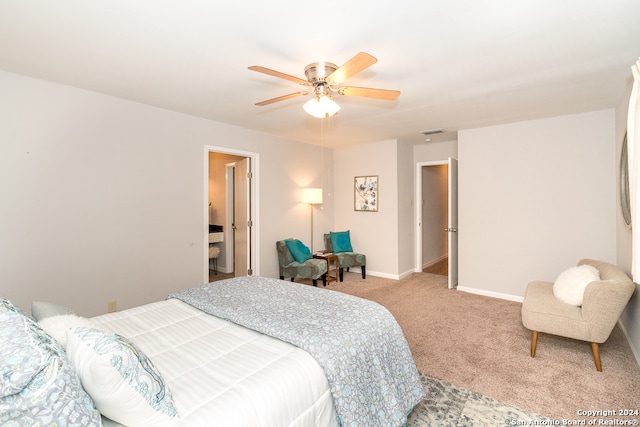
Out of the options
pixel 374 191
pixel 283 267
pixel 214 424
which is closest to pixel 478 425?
pixel 214 424

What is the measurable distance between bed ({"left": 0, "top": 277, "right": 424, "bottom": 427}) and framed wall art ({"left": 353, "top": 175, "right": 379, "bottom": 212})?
3.54 m

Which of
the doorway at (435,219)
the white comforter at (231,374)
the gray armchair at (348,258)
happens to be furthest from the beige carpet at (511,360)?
the white comforter at (231,374)

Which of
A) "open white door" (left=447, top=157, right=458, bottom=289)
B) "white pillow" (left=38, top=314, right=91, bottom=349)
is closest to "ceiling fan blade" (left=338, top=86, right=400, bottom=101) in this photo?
"white pillow" (left=38, top=314, right=91, bottom=349)

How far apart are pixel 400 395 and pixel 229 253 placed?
443cm

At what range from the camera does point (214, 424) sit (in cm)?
109

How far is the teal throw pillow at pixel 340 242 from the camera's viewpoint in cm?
558

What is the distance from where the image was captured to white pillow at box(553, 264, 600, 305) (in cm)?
265

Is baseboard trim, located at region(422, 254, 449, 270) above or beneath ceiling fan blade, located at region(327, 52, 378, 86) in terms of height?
beneath

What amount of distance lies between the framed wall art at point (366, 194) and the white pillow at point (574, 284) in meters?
3.14

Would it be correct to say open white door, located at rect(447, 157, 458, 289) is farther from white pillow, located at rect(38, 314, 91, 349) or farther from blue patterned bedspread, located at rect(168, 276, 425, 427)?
white pillow, located at rect(38, 314, 91, 349)

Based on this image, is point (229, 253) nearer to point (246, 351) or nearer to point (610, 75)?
point (246, 351)

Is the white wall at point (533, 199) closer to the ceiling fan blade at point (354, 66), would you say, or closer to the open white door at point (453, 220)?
the open white door at point (453, 220)

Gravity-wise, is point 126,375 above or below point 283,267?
above

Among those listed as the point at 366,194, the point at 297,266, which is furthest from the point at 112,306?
the point at 366,194
